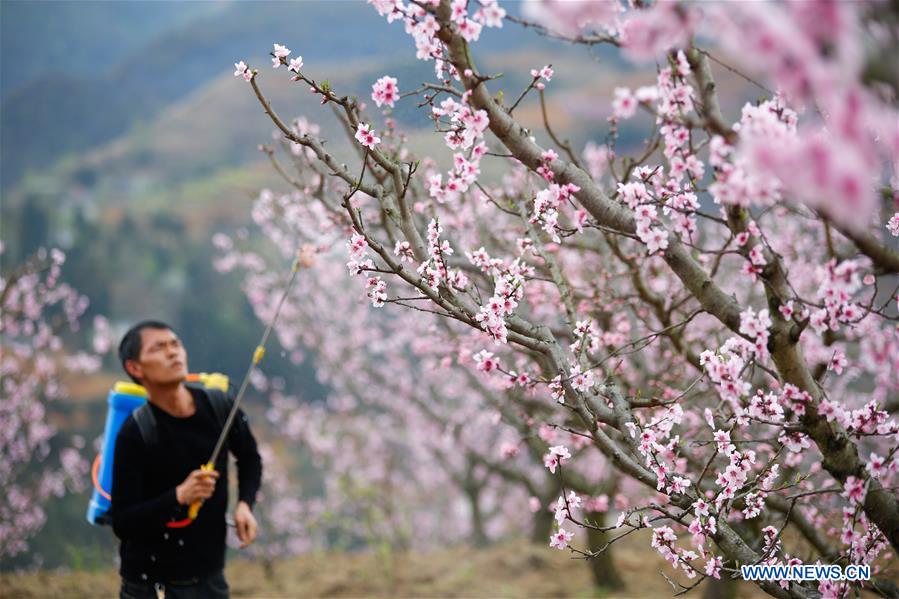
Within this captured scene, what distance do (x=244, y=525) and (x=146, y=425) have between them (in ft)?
1.83

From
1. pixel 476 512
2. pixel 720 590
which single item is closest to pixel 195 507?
pixel 720 590

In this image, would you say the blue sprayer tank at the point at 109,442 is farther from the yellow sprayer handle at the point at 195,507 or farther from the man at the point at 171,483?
the yellow sprayer handle at the point at 195,507

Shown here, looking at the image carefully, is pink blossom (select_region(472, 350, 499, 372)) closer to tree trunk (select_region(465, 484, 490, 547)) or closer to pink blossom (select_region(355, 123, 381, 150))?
pink blossom (select_region(355, 123, 381, 150))

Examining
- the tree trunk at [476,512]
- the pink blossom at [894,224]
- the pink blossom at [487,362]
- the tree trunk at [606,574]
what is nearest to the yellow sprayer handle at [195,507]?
the pink blossom at [487,362]

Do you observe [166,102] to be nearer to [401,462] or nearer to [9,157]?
[9,157]

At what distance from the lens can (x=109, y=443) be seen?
275 centimetres

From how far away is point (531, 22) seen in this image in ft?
6.09

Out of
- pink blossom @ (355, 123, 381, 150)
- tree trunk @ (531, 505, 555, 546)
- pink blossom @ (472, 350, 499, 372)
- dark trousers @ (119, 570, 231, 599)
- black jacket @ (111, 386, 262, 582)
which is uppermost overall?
pink blossom @ (355, 123, 381, 150)

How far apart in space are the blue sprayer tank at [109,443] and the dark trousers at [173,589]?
1.08ft

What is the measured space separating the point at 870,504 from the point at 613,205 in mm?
1082

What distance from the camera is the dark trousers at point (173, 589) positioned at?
2498 mm

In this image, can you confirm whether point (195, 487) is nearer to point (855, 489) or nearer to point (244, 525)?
point (244, 525)

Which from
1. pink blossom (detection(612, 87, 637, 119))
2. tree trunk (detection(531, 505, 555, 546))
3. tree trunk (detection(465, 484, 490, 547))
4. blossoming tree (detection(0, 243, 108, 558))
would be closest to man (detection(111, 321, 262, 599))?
pink blossom (detection(612, 87, 637, 119))

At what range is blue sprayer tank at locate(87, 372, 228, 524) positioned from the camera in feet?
8.88
